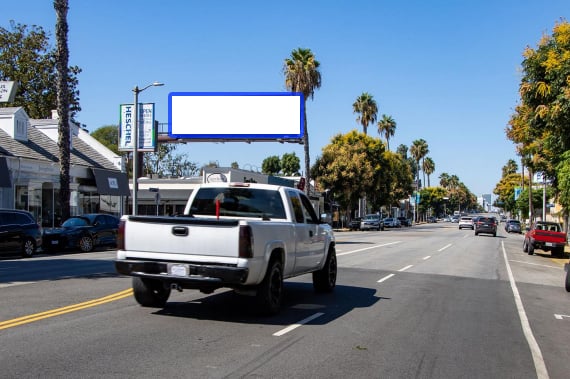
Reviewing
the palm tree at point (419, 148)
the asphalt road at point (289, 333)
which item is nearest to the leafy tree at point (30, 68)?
the asphalt road at point (289, 333)

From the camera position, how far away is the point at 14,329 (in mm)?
7789

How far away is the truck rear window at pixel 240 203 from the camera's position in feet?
34.0

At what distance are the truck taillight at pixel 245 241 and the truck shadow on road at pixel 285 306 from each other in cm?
119

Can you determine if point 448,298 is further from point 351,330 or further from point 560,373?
point 560,373

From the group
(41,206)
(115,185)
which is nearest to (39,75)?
(115,185)

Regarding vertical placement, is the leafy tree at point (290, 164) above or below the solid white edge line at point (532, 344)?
above

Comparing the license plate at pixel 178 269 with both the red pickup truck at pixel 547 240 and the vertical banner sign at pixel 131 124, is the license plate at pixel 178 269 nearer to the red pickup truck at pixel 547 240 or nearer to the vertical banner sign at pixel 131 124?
the red pickup truck at pixel 547 240

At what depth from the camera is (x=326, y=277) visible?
12.2 meters

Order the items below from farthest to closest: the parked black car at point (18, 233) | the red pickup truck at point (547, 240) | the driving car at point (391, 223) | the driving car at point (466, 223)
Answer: the driving car at point (391, 223) → the driving car at point (466, 223) → the red pickup truck at point (547, 240) → the parked black car at point (18, 233)

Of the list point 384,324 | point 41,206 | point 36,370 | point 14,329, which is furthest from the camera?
point 41,206

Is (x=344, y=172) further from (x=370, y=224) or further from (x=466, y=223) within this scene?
(x=466, y=223)

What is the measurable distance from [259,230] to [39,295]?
16.0ft

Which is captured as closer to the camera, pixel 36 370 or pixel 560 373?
pixel 36 370

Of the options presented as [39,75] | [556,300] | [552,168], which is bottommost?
[556,300]
